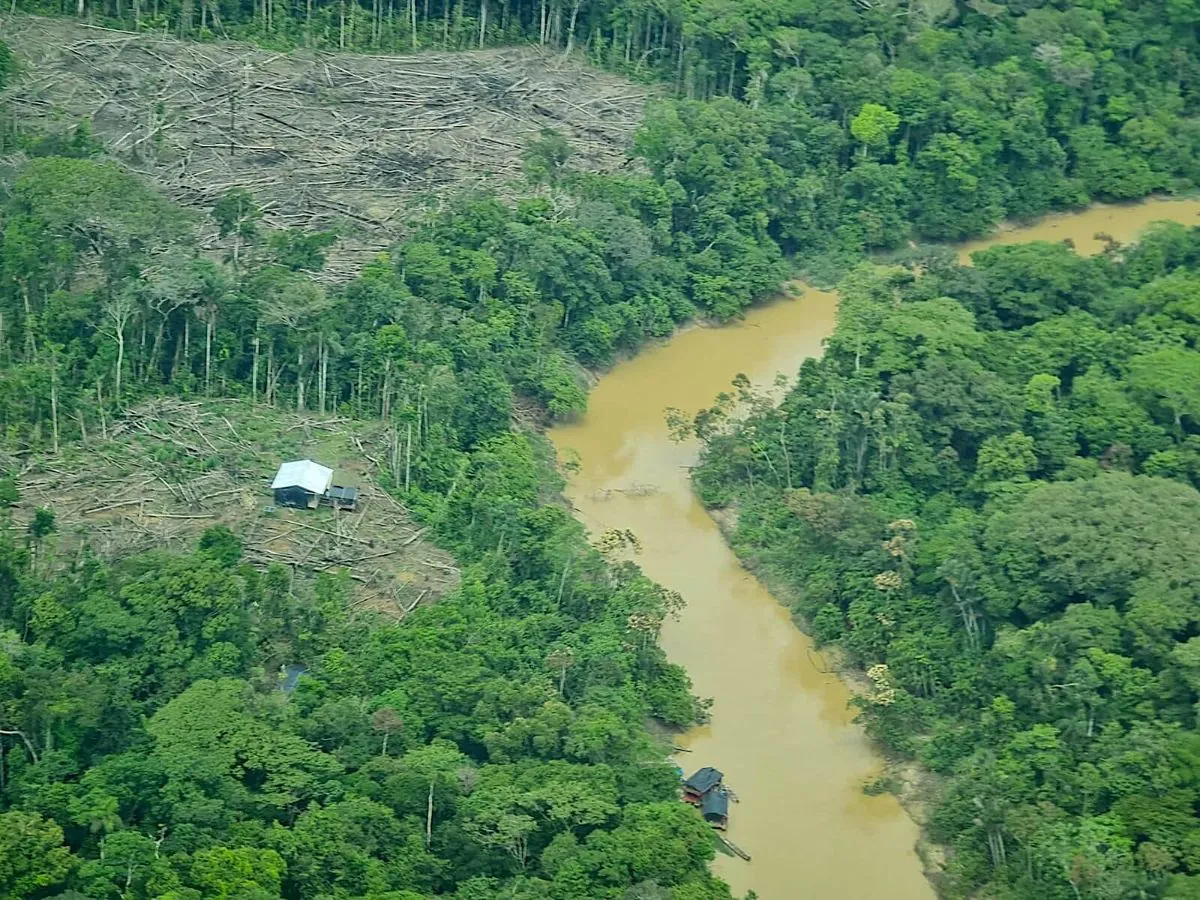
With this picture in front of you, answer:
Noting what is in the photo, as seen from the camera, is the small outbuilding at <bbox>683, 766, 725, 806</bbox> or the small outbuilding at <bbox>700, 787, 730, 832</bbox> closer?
the small outbuilding at <bbox>700, 787, 730, 832</bbox>

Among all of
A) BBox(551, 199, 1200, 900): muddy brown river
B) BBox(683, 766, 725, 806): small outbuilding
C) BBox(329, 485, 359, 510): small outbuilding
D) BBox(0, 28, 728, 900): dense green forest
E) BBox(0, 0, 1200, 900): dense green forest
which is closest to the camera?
BBox(0, 28, 728, 900): dense green forest

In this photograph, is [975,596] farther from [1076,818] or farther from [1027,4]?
[1027,4]

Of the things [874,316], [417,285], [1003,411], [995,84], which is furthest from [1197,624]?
[995,84]

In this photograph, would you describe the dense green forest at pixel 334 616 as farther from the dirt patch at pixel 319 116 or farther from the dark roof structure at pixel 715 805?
the dirt patch at pixel 319 116

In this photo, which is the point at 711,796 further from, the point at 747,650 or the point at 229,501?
the point at 229,501

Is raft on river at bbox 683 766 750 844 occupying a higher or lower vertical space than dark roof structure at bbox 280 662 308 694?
lower

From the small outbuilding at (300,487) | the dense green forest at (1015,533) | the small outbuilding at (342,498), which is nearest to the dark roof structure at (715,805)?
the dense green forest at (1015,533)

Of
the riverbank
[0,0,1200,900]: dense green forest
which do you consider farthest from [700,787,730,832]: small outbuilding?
the riverbank

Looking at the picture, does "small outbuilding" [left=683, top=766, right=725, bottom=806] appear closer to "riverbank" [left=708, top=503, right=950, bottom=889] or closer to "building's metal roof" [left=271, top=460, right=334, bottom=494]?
"riverbank" [left=708, top=503, right=950, bottom=889]
